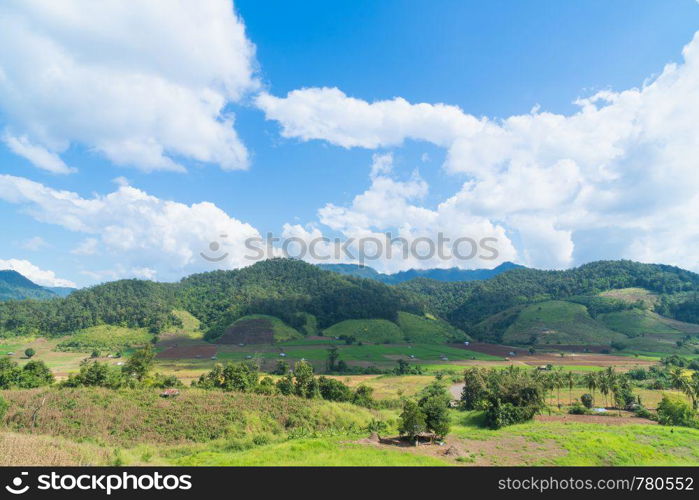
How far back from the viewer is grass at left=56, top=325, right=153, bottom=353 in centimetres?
13650

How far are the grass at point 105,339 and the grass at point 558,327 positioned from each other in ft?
564

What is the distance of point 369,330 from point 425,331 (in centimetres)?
3010

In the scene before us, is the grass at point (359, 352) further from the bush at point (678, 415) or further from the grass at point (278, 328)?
the bush at point (678, 415)

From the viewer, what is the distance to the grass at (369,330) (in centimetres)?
15975

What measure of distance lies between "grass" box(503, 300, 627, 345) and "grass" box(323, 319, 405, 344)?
55.6 m

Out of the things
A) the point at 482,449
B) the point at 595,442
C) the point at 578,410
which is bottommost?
the point at 578,410

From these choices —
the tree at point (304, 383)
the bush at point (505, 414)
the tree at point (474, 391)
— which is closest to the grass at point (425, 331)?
the tree at point (474, 391)

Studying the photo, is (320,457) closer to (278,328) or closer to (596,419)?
(596,419)

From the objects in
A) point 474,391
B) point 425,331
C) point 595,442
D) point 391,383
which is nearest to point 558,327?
point 425,331

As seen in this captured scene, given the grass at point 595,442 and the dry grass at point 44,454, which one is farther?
the grass at point 595,442

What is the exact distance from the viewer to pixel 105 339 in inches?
5782

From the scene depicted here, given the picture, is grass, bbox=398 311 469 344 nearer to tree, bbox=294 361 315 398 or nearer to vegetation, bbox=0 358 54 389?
tree, bbox=294 361 315 398

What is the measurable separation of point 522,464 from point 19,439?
140ft
